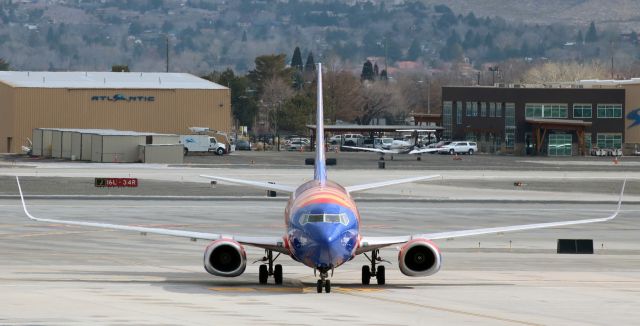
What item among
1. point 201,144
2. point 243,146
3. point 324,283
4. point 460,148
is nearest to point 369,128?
point 460,148

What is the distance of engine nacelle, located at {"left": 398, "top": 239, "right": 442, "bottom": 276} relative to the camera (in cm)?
3778

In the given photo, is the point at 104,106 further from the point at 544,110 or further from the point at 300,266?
the point at 300,266

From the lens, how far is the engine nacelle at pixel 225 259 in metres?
37.4

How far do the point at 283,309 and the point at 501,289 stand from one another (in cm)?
796

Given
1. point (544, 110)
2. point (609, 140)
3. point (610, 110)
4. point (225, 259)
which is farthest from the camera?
point (544, 110)

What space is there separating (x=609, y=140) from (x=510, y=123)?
1228 cm

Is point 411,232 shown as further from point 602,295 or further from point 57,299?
point 57,299

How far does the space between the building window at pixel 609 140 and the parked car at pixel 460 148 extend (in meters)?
15.8

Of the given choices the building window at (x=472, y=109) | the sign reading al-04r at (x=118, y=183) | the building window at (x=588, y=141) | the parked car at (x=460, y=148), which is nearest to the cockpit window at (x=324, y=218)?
the sign reading al-04r at (x=118, y=183)

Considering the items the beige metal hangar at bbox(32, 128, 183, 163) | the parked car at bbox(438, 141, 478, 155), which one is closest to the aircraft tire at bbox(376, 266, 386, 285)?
the beige metal hangar at bbox(32, 128, 183, 163)

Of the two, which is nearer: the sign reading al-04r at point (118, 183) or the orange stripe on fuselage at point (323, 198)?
the orange stripe on fuselage at point (323, 198)

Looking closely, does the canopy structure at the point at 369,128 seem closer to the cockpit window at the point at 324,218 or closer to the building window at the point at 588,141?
the building window at the point at 588,141

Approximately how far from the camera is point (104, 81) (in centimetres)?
16675

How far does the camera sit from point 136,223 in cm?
6334
